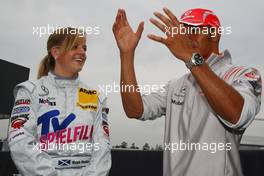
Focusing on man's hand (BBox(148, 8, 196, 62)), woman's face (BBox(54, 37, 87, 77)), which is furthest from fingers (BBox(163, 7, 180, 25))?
woman's face (BBox(54, 37, 87, 77))

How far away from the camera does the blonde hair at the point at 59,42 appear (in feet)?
9.71

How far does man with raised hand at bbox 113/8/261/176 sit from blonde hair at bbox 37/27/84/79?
1.27 feet

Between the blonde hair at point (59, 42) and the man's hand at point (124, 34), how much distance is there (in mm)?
370

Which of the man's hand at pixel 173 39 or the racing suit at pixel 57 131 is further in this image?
the racing suit at pixel 57 131

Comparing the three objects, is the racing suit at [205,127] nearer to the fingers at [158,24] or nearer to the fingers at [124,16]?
the fingers at [158,24]

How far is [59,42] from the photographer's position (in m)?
2.98

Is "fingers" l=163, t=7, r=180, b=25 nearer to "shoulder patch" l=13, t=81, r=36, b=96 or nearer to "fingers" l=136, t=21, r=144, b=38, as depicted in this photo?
"fingers" l=136, t=21, r=144, b=38

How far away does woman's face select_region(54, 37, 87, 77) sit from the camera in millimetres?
2945

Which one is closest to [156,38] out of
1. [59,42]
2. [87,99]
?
[87,99]

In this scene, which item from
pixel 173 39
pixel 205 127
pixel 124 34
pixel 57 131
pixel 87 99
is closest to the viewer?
pixel 173 39

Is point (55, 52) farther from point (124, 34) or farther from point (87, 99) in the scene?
point (124, 34)

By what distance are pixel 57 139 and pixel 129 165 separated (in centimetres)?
253

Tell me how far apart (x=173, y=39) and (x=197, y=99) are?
0.65 m

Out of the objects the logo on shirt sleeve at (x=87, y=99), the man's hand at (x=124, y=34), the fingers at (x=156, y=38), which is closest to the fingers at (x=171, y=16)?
the fingers at (x=156, y=38)
